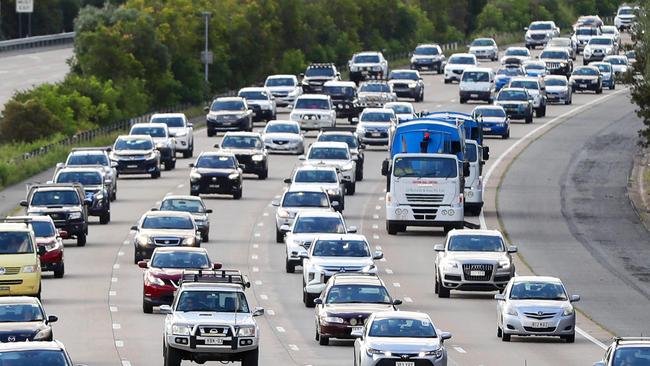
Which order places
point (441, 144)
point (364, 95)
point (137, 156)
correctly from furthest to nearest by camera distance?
point (364, 95)
point (137, 156)
point (441, 144)

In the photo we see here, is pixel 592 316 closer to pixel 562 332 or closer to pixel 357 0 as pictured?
pixel 562 332

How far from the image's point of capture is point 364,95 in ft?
328

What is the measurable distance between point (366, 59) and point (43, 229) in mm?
69520

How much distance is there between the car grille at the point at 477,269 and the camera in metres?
48.2

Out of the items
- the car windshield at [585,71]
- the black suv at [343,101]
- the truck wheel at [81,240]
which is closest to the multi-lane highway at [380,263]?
the truck wheel at [81,240]

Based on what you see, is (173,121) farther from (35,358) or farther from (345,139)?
(35,358)

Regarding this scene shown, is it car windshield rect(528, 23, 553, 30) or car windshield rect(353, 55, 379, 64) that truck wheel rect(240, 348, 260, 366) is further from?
car windshield rect(528, 23, 553, 30)

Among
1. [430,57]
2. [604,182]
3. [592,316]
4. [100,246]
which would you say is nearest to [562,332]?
[592,316]

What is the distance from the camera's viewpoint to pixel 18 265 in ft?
146

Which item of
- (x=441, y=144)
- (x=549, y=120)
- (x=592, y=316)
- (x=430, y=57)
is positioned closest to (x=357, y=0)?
(x=430, y=57)

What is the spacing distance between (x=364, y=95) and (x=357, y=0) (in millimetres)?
53847

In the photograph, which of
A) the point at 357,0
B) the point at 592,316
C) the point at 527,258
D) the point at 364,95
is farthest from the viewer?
the point at 357,0

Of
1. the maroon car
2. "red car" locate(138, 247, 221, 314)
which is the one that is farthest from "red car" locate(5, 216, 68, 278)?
the maroon car

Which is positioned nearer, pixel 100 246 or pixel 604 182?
pixel 100 246
